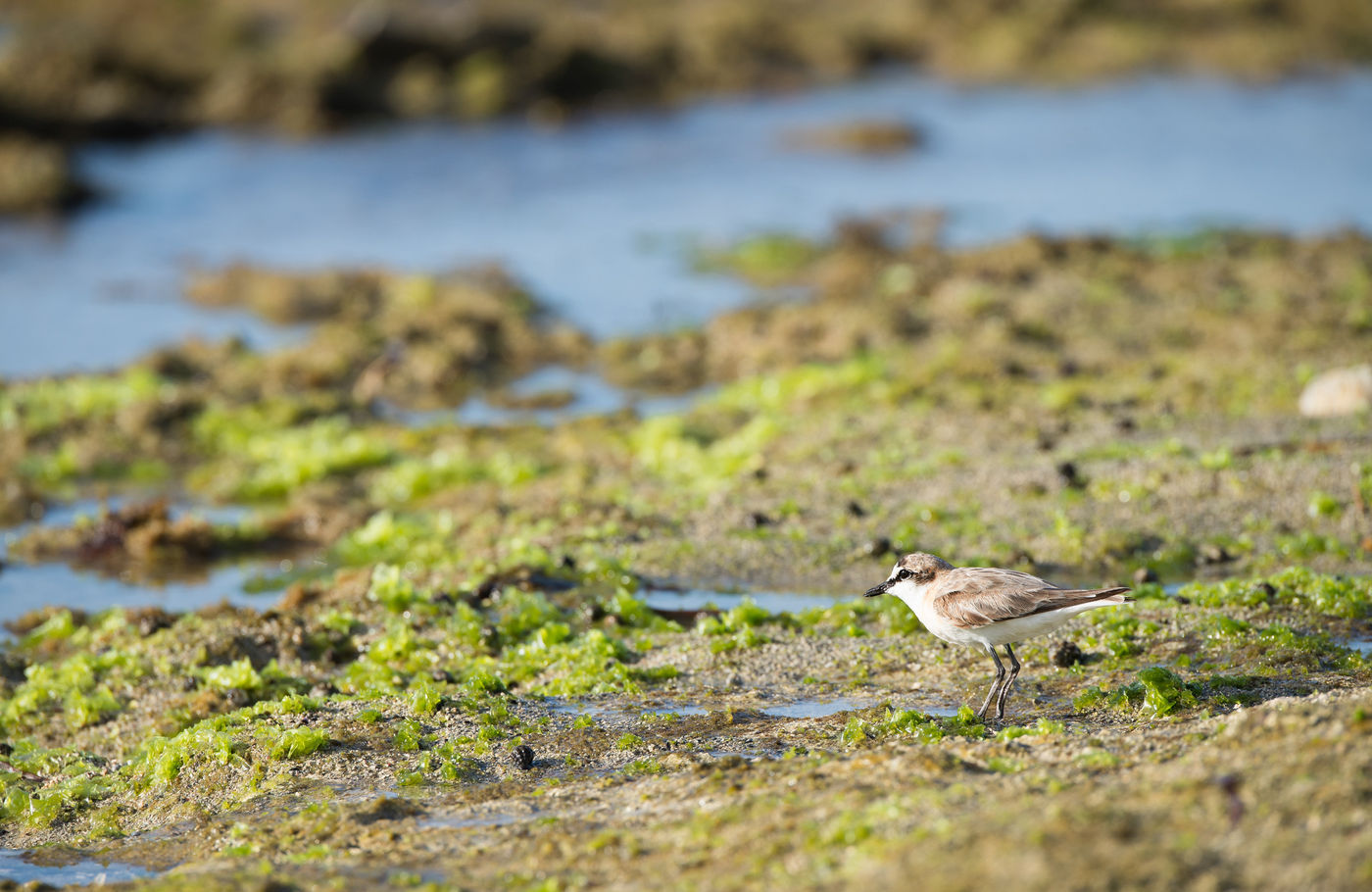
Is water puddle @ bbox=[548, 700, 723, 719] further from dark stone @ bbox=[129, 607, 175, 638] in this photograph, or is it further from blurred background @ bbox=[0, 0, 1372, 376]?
blurred background @ bbox=[0, 0, 1372, 376]

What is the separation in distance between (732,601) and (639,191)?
1564 centimetres

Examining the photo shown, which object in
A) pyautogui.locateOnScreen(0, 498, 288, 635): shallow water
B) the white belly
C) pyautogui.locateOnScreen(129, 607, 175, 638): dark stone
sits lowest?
pyautogui.locateOnScreen(0, 498, 288, 635): shallow water

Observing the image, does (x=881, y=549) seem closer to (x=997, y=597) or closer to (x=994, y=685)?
(x=994, y=685)

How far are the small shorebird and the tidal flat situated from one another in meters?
0.44

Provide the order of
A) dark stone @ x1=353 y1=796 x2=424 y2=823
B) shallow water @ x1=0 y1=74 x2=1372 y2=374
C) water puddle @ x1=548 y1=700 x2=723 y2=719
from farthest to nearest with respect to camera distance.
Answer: shallow water @ x1=0 y1=74 x2=1372 y2=374 < water puddle @ x1=548 y1=700 x2=723 y2=719 < dark stone @ x1=353 y1=796 x2=424 y2=823

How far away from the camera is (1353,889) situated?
4.86 meters

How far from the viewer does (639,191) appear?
2433cm

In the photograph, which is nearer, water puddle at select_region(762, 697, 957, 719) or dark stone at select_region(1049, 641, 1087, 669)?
water puddle at select_region(762, 697, 957, 719)

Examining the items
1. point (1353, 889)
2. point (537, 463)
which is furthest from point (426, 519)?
point (1353, 889)

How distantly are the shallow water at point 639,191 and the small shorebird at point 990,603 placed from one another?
9962 mm

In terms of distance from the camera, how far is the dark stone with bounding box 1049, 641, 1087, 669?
8047 mm

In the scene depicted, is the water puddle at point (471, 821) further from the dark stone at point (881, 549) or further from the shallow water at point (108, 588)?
the shallow water at point (108, 588)

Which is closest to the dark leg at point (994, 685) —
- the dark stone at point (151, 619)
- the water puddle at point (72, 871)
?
the water puddle at point (72, 871)

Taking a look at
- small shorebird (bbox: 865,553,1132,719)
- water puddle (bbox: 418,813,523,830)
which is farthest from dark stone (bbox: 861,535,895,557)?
water puddle (bbox: 418,813,523,830)
